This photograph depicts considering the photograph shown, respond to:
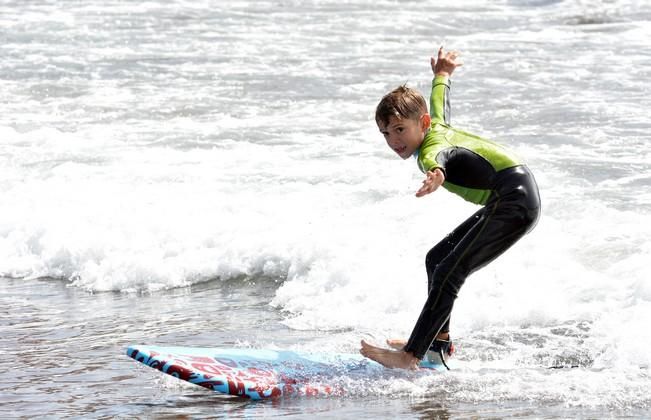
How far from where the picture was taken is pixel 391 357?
5.26 m

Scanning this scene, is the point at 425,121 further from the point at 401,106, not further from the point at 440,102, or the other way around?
the point at 440,102

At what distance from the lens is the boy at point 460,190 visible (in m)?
5.00

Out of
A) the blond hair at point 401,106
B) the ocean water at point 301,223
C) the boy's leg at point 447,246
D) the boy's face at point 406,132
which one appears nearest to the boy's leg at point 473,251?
the boy's leg at point 447,246

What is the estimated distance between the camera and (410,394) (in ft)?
16.7

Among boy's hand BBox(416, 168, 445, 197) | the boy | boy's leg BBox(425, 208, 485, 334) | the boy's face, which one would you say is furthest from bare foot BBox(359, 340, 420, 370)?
boy's hand BBox(416, 168, 445, 197)

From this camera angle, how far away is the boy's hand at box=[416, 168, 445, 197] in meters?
4.39

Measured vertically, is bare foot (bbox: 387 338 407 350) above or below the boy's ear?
below

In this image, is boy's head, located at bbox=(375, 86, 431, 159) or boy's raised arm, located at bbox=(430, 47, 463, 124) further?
boy's raised arm, located at bbox=(430, 47, 463, 124)

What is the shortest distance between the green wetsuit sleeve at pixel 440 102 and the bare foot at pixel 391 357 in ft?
3.91

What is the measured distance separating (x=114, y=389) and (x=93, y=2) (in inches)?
716

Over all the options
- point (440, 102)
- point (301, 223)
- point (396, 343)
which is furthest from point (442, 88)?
point (301, 223)

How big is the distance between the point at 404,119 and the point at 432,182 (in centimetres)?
60

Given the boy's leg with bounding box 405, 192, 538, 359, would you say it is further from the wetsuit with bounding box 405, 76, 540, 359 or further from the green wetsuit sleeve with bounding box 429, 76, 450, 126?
the green wetsuit sleeve with bounding box 429, 76, 450, 126

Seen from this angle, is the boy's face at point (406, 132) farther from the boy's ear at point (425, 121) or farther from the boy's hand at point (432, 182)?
the boy's hand at point (432, 182)
